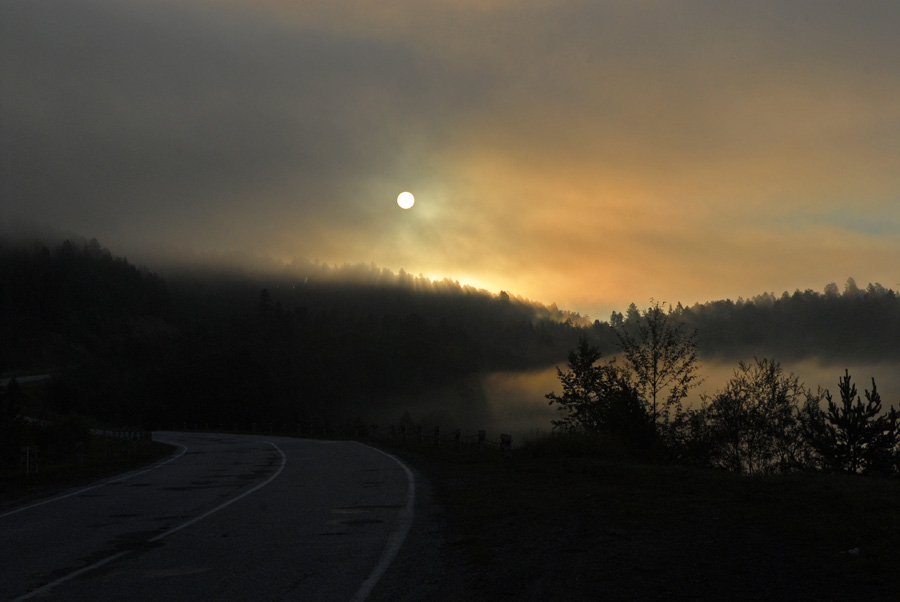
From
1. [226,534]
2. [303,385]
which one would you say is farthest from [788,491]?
[303,385]

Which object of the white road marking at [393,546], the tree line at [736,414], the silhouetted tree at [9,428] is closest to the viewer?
the white road marking at [393,546]

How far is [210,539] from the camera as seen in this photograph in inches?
434

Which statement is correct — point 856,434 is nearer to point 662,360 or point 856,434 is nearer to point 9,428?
point 662,360

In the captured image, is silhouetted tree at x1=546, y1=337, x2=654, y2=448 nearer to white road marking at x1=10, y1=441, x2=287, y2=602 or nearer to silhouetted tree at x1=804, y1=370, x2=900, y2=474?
silhouetted tree at x1=804, y1=370, x2=900, y2=474

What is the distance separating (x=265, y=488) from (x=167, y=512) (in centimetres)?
408

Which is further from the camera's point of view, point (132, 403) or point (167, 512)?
point (132, 403)

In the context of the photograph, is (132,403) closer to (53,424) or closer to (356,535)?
(53,424)

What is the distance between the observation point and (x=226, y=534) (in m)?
11.4

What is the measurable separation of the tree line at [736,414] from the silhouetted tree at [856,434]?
63 millimetres

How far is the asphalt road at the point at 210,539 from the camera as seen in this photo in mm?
7945

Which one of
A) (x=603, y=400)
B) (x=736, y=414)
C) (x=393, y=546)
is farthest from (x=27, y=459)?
(x=736, y=414)

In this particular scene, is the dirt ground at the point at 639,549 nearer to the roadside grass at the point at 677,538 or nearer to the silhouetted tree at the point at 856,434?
the roadside grass at the point at 677,538

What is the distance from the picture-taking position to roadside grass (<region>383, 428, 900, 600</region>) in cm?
726

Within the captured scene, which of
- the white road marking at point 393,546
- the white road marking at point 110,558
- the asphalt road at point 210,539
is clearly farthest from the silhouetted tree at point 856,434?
the white road marking at point 110,558
